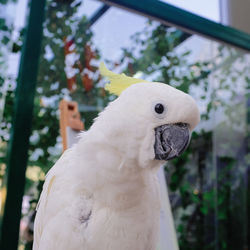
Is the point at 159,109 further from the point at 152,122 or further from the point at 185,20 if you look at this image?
the point at 185,20

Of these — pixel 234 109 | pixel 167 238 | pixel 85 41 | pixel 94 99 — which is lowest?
pixel 167 238

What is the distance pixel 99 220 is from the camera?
677 mm

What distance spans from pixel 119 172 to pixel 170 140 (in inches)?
6.2

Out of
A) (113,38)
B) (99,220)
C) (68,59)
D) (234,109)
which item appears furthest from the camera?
(234,109)

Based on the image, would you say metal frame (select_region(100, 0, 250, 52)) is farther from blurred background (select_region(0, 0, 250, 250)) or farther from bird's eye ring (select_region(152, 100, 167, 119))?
bird's eye ring (select_region(152, 100, 167, 119))

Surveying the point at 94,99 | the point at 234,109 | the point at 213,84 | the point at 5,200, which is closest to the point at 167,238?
the point at 5,200

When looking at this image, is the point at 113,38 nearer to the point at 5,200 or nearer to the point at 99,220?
the point at 5,200

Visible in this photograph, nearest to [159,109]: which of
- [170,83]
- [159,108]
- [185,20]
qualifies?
[159,108]

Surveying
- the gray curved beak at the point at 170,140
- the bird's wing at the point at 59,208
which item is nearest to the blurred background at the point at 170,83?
the bird's wing at the point at 59,208

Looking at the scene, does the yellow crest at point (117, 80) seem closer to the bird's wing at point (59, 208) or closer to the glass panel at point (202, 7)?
the bird's wing at point (59, 208)

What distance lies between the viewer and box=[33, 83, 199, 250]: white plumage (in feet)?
2.15

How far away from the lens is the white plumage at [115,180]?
0.66m

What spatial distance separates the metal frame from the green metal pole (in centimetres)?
43

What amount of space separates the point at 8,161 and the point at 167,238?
0.77 m
